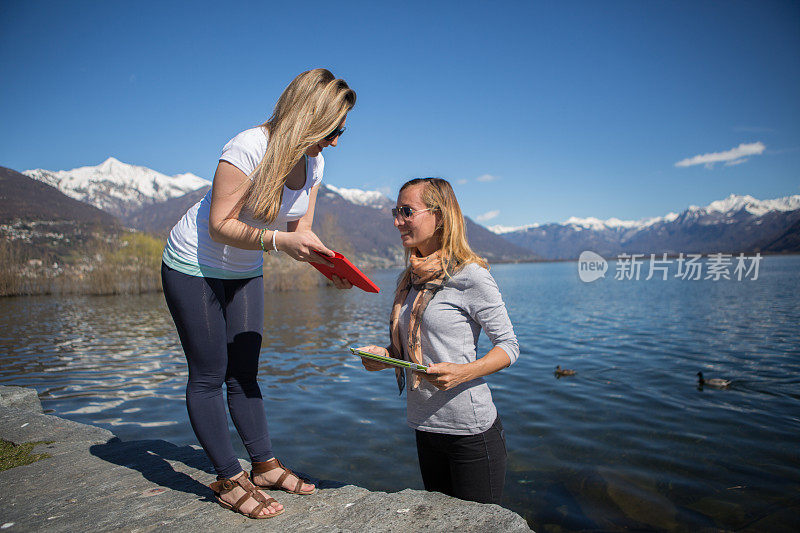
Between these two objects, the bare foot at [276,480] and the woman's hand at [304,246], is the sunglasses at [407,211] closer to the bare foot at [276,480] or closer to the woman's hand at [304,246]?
the woman's hand at [304,246]

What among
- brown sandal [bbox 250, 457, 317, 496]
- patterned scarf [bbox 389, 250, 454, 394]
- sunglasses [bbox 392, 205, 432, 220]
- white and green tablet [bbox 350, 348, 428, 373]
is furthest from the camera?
brown sandal [bbox 250, 457, 317, 496]

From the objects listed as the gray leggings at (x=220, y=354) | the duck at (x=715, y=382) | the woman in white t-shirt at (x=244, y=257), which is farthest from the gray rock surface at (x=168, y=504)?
the duck at (x=715, y=382)

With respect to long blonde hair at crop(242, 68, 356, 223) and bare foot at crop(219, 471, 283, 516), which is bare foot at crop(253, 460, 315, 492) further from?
long blonde hair at crop(242, 68, 356, 223)

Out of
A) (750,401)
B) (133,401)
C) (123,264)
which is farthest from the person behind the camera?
(123,264)

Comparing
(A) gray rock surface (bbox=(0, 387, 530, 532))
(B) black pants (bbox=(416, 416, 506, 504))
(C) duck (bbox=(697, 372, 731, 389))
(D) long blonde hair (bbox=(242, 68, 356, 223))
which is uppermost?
(D) long blonde hair (bbox=(242, 68, 356, 223))

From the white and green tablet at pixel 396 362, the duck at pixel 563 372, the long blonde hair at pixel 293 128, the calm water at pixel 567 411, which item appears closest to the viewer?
the white and green tablet at pixel 396 362

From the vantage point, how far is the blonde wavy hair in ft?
8.35

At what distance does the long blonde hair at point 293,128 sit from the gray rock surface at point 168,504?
1.64 meters

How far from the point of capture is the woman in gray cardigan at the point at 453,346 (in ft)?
7.97

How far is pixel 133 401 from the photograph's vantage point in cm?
807

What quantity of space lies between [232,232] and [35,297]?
39.8 metres

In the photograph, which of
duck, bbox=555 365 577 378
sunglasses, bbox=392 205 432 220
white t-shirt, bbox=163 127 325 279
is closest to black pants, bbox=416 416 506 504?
sunglasses, bbox=392 205 432 220

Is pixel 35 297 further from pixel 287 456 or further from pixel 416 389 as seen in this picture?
pixel 416 389

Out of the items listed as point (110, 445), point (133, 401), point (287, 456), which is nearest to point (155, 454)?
point (110, 445)
